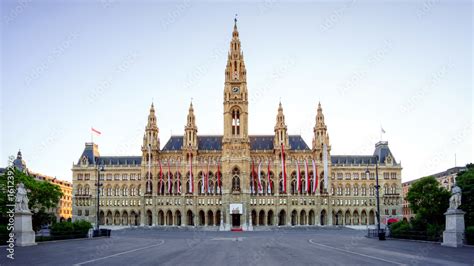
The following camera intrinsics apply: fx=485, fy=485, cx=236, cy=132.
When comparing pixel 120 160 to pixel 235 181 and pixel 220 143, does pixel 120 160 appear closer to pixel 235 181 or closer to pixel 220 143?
pixel 220 143

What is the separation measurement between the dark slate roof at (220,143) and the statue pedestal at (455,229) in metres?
99.3

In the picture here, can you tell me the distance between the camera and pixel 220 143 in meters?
142

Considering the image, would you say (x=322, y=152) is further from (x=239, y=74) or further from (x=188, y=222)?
(x=188, y=222)

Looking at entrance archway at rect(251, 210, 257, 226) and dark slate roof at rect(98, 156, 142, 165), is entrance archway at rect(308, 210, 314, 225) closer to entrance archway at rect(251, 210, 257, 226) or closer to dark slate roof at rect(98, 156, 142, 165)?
entrance archway at rect(251, 210, 257, 226)

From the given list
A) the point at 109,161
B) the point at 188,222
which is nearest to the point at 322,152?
the point at 188,222

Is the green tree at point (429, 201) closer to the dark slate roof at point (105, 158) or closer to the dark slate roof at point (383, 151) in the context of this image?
the dark slate roof at point (383, 151)

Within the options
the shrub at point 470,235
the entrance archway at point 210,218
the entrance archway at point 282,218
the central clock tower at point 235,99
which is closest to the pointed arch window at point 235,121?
the central clock tower at point 235,99

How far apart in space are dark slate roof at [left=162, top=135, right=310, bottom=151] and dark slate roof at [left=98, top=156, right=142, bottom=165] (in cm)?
1148

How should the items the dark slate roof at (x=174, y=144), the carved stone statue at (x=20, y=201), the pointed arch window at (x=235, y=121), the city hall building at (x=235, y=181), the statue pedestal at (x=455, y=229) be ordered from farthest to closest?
the dark slate roof at (x=174, y=144), the pointed arch window at (x=235, y=121), the city hall building at (x=235, y=181), the carved stone statue at (x=20, y=201), the statue pedestal at (x=455, y=229)

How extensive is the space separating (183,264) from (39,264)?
7787mm

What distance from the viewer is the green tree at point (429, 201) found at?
5434 cm

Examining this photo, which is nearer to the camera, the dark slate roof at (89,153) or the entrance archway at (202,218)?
the entrance archway at (202,218)

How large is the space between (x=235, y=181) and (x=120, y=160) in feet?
129

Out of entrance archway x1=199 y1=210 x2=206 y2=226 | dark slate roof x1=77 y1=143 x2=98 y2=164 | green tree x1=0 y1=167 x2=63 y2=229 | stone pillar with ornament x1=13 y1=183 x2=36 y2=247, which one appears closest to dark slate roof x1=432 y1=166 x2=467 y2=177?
entrance archway x1=199 y1=210 x2=206 y2=226
